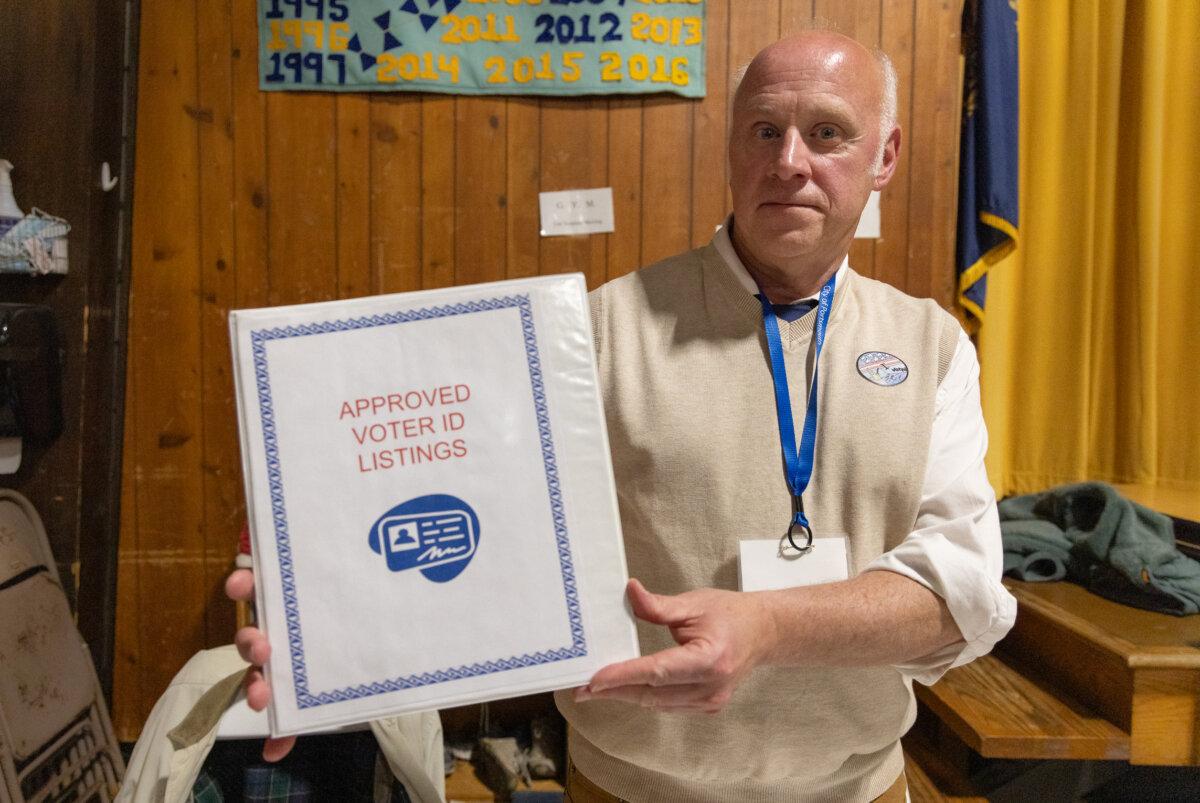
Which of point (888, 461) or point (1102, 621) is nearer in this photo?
point (888, 461)

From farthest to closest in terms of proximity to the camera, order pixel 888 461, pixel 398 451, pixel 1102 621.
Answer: pixel 1102 621
pixel 888 461
pixel 398 451

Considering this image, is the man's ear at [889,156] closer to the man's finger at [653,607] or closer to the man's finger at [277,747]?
the man's finger at [653,607]

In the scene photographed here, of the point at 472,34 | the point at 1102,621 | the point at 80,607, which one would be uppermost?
the point at 472,34

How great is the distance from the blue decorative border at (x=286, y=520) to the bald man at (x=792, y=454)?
9.6 inches

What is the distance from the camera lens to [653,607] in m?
0.69

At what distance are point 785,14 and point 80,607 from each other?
247cm

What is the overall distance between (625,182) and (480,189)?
0.41 metres

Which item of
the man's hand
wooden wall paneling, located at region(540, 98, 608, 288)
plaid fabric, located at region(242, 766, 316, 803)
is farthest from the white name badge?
wooden wall paneling, located at region(540, 98, 608, 288)

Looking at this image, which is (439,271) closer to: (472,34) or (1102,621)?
(472,34)

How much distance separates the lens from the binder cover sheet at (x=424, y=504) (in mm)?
675

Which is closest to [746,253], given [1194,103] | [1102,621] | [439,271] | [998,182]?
[1102,621]

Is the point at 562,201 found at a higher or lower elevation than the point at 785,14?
lower

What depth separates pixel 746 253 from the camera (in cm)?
102

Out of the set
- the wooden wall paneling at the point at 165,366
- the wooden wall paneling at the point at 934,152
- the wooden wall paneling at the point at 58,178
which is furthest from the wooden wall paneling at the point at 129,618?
the wooden wall paneling at the point at 934,152
